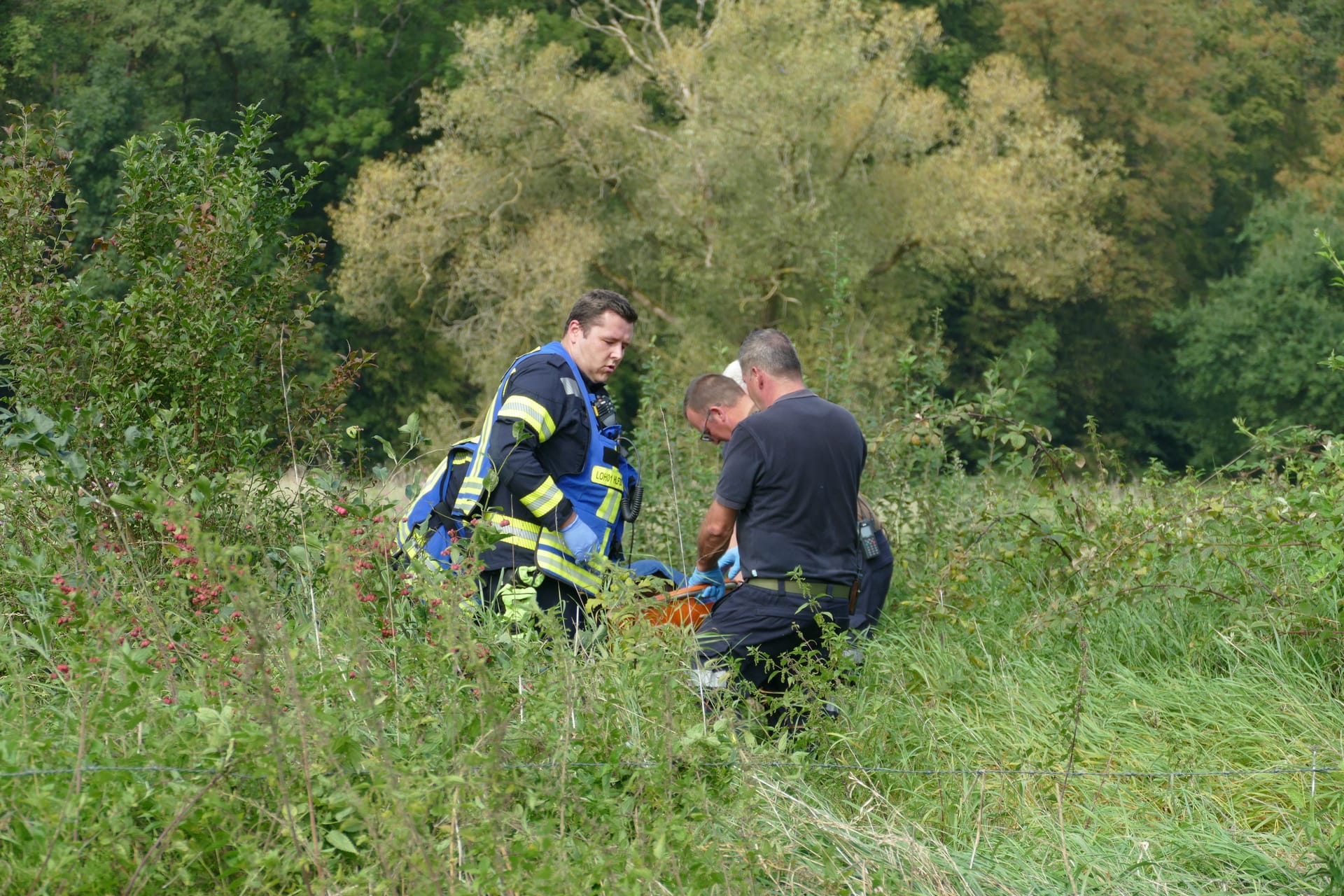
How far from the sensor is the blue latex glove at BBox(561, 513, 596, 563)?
210 inches

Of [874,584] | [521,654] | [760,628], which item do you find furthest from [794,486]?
[521,654]

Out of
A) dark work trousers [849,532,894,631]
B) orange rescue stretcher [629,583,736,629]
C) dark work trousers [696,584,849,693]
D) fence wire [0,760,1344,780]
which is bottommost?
dark work trousers [849,532,894,631]

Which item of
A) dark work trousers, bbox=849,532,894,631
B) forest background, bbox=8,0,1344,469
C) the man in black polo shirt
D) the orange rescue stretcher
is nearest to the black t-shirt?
the man in black polo shirt

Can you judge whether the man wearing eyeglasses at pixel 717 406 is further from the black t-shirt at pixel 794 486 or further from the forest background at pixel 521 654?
A: the black t-shirt at pixel 794 486

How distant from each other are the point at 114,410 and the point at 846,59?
75.1ft

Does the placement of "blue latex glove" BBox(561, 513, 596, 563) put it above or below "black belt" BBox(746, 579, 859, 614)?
below

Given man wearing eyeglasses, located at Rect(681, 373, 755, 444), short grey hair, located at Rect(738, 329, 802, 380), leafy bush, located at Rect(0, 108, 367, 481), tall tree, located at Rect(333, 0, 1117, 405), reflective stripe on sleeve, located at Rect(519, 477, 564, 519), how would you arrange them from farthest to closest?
tall tree, located at Rect(333, 0, 1117, 405) → man wearing eyeglasses, located at Rect(681, 373, 755, 444) → leafy bush, located at Rect(0, 108, 367, 481) → short grey hair, located at Rect(738, 329, 802, 380) → reflective stripe on sleeve, located at Rect(519, 477, 564, 519)

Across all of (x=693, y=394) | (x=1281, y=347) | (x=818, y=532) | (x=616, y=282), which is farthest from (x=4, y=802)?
(x=1281, y=347)

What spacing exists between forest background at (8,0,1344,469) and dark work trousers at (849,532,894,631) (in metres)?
17.6

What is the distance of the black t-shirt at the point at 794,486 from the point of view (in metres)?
5.17

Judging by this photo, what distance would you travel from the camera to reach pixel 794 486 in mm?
A: 5168

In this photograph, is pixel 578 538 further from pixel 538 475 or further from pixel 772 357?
pixel 772 357

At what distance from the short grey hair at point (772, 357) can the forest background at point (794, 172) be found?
18.3m

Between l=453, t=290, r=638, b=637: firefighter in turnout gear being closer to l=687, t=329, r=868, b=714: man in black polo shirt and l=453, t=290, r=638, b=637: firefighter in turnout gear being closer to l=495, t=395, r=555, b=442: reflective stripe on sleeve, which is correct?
l=495, t=395, r=555, b=442: reflective stripe on sleeve
